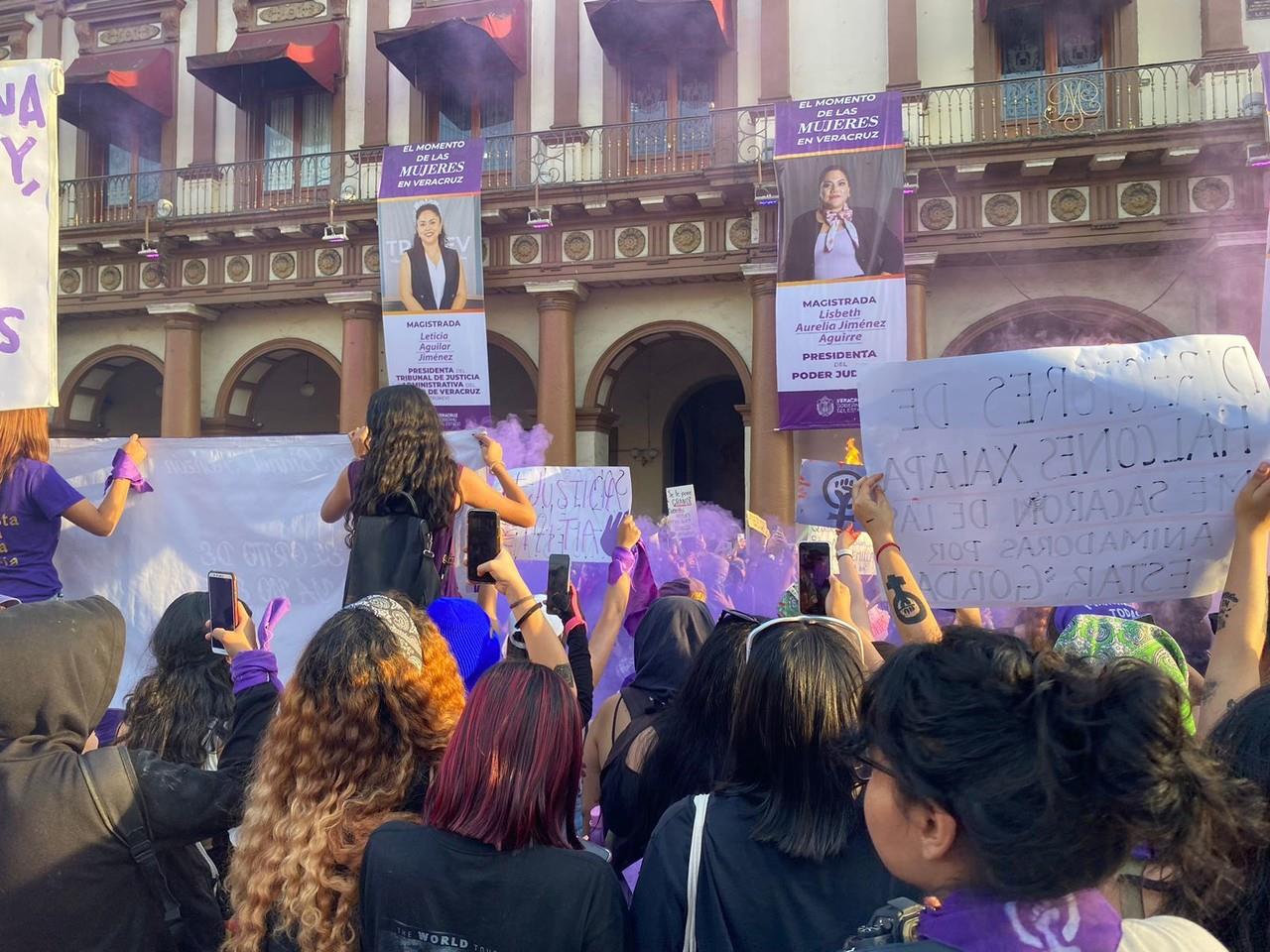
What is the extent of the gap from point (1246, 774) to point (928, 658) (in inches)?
22.4

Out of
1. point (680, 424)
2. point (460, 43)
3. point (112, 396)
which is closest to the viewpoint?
point (460, 43)

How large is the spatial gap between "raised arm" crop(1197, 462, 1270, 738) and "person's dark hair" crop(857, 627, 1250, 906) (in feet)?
3.36

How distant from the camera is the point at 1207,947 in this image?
3.92ft

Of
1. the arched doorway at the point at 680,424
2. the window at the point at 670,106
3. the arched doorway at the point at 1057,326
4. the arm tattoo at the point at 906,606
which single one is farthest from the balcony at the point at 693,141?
the arm tattoo at the point at 906,606

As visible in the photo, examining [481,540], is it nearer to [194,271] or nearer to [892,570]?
[892,570]

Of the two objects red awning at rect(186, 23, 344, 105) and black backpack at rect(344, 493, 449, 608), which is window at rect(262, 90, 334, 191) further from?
black backpack at rect(344, 493, 449, 608)

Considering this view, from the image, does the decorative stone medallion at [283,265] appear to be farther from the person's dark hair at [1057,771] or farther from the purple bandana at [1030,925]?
the purple bandana at [1030,925]

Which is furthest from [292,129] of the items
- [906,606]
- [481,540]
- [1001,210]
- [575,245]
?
[906,606]

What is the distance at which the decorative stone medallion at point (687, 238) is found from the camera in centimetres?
1299

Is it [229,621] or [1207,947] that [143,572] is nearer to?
[229,621]

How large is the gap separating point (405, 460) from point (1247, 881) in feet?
8.34

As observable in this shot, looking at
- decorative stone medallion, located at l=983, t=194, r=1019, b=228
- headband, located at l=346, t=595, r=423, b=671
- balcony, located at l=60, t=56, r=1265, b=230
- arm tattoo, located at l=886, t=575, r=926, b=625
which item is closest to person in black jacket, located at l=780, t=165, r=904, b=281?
balcony, located at l=60, t=56, r=1265, b=230

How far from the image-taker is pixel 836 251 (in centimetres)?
1174

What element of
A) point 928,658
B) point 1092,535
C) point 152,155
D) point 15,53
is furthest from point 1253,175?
point 15,53
